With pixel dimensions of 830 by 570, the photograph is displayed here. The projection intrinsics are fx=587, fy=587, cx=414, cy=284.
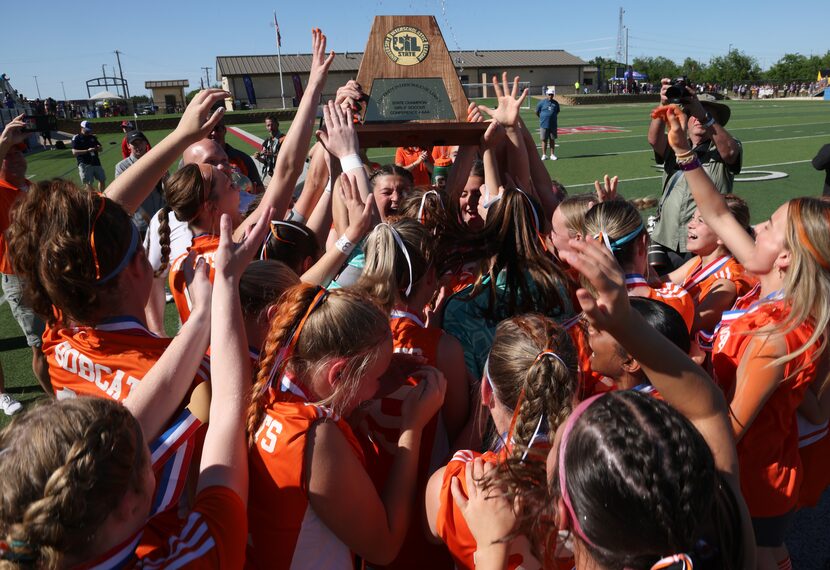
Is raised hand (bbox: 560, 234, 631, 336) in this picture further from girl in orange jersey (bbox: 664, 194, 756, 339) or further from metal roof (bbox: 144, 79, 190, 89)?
metal roof (bbox: 144, 79, 190, 89)

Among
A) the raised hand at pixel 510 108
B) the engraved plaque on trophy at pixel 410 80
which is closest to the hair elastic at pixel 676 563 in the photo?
the engraved plaque on trophy at pixel 410 80

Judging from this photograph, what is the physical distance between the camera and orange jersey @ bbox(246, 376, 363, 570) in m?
1.62

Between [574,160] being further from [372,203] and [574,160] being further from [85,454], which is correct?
[85,454]

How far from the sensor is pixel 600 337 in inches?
82.1

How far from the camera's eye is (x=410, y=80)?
3668mm

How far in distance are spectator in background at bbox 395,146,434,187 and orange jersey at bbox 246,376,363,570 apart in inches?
234

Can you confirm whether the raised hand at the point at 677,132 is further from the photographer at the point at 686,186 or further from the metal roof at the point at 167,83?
the metal roof at the point at 167,83

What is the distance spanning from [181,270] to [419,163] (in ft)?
16.4

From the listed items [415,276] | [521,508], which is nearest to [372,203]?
[415,276]

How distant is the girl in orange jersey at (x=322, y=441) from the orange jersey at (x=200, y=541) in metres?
0.18

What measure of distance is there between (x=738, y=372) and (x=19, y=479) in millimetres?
2173

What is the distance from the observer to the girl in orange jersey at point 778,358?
80.8 inches

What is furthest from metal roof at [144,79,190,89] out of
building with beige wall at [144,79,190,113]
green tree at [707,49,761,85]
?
green tree at [707,49,761,85]

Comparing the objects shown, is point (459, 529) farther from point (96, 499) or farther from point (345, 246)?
point (345, 246)
